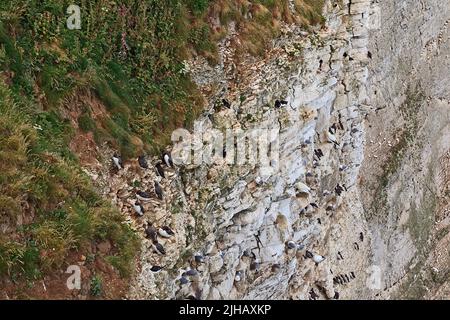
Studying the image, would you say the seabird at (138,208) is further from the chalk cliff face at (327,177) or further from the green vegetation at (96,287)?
the green vegetation at (96,287)

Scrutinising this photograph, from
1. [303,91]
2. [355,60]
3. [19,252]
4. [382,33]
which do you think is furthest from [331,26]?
[19,252]

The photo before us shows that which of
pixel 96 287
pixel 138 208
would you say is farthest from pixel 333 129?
pixel 96 287

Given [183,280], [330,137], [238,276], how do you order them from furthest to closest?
[330,137] → [238,276] → [183,280]

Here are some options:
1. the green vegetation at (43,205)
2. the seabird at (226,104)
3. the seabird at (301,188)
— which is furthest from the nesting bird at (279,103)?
the green vegetation at (43,205)

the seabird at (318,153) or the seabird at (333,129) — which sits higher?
the seabird at (333,129)

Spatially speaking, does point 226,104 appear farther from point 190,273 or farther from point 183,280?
point 183,280

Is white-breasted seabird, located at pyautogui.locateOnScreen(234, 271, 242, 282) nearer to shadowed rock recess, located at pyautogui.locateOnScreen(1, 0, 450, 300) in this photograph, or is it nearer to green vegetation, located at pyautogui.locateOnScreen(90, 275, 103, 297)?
shadowed rock recess, located at pyautogui.locateOnScreen(1, 0, 450, 300)
